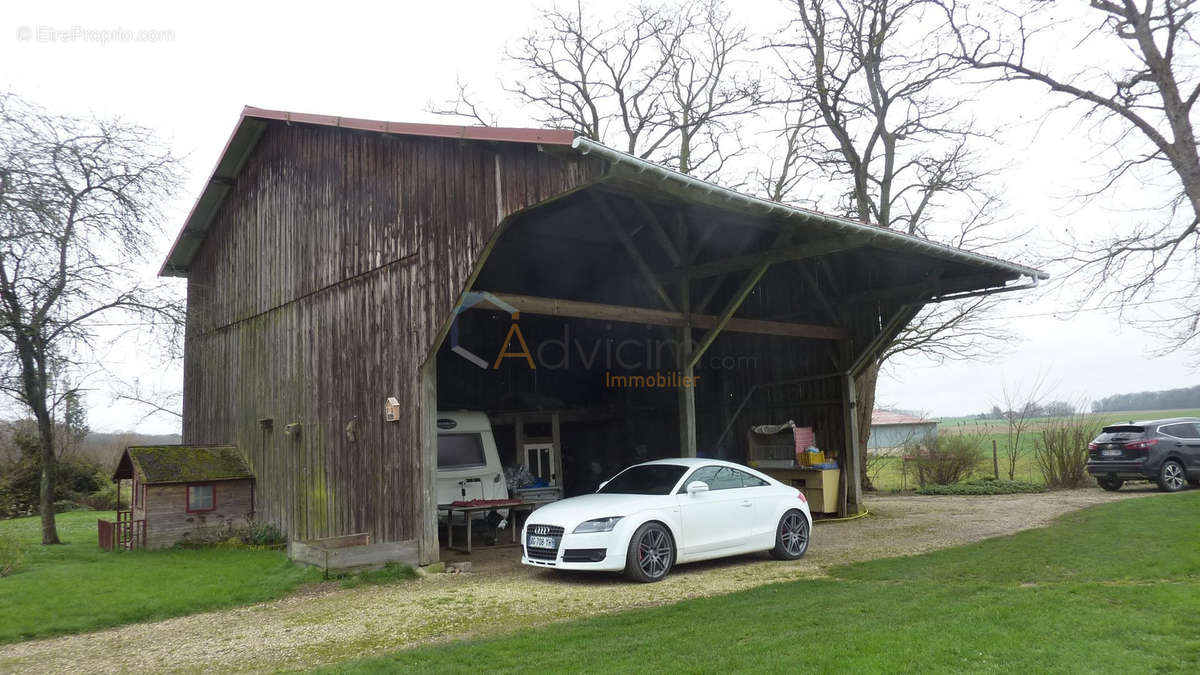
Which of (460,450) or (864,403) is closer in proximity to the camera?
(460,450)

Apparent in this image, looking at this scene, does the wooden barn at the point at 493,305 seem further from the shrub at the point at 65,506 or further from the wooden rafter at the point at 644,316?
the shrub at the point at 65,506

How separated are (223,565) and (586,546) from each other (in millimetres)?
5862

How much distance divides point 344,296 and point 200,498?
491cm

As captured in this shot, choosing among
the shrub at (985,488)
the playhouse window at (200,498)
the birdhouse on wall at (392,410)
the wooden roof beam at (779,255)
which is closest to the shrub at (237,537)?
the playhouse window at (200,498)

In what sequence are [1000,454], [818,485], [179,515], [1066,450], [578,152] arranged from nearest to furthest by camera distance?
[578,152] → [179,515] → [818,485] → [1066,450] → [1000,454]

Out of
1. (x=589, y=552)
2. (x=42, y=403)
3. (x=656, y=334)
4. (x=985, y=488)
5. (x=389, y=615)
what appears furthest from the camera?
(x=985, y=488)

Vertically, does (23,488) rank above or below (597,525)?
below

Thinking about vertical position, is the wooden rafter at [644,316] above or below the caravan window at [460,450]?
above

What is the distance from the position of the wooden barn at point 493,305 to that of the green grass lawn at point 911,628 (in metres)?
4.27

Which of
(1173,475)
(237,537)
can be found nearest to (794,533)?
(237,537)

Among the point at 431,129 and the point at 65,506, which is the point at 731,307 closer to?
the point at 431,129

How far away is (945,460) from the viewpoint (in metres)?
22.5

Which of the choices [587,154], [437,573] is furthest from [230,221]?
[587,154]

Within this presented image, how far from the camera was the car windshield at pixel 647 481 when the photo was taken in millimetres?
9758
